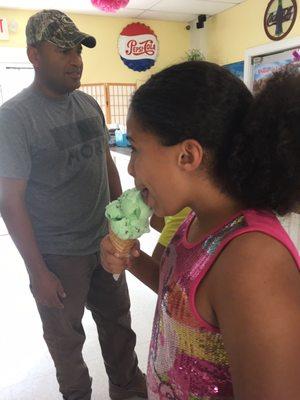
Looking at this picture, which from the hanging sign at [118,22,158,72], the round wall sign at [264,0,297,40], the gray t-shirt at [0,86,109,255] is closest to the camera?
the gray t-shirt at [0,86,109,255]

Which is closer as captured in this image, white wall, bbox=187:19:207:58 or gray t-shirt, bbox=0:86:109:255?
gray t-shirt, bbox=0:86:109:255

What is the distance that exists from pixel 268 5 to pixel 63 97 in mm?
3318

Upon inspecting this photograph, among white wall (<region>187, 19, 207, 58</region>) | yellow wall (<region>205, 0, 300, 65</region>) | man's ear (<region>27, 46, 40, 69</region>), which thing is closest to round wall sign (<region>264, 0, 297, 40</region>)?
yellow wall (<region>205, 0, 300, 65</region>)

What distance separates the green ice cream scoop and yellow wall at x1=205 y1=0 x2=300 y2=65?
3400 millimetres

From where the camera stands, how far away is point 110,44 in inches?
181

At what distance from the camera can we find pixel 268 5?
3717 millimetres

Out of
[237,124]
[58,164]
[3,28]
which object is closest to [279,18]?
[3,28]

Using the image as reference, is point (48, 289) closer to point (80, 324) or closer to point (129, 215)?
point (80, 324)

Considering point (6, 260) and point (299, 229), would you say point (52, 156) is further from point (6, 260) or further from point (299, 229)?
point (6, 260)

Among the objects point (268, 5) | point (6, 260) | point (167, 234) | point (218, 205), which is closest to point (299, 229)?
point (167, 234)

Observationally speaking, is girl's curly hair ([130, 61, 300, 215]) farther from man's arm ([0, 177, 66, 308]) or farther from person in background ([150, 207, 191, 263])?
man's arm ([0, 177, 66, 308])

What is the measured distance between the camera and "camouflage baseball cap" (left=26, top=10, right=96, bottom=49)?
49.5 inches

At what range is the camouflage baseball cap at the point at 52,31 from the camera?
1.26 m

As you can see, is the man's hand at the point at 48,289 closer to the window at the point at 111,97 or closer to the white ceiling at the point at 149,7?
the white ceiling at the point at 149,7
